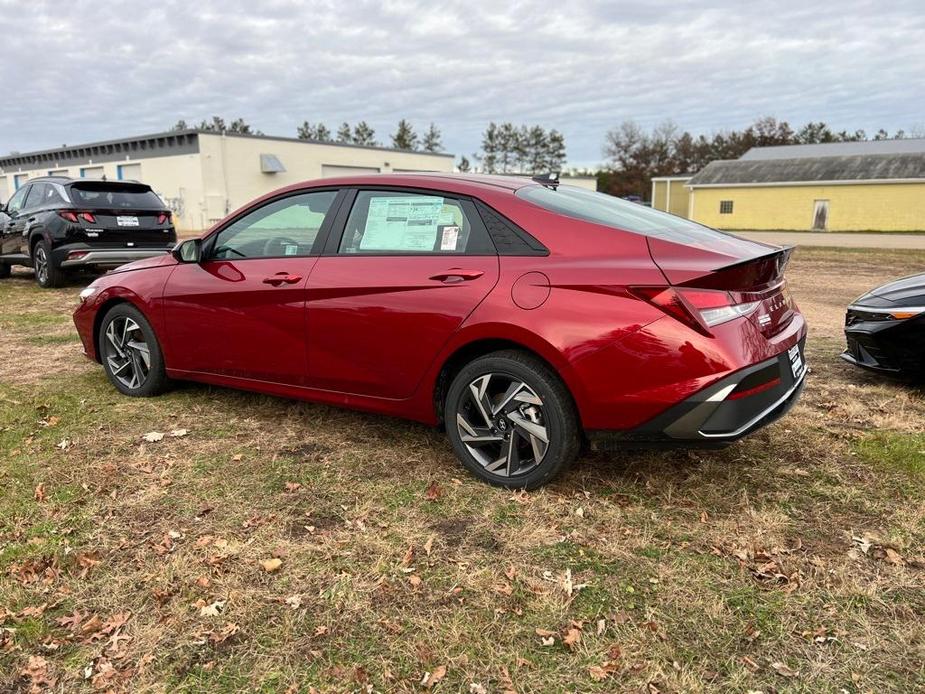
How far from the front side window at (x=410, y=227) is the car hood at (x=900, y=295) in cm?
322

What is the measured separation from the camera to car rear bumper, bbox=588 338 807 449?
2871mm

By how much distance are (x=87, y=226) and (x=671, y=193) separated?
47.6 meters

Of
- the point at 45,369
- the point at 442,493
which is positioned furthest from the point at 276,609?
the point at 45,369

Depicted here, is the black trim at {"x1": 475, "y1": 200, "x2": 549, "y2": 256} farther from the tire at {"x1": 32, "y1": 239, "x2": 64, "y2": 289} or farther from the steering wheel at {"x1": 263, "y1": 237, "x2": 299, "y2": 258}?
the tire at {"x1": 32, "y1": 239, "x2": 64, "y2": 289}

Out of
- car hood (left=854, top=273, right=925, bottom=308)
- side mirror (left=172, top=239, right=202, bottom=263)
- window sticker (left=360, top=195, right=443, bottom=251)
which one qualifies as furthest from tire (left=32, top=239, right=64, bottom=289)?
car hood (left=854, top=273, right=925, bottom=308)

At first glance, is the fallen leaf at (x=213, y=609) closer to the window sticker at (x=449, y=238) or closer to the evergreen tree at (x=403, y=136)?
the window sticker at (x=449, y=238)

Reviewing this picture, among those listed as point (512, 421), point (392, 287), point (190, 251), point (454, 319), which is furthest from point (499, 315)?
point (190, 251)

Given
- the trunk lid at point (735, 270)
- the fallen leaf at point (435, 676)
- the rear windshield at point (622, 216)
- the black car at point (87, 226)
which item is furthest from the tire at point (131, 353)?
the black car at point (87, 226)

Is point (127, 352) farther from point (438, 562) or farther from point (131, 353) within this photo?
point (438, 562)

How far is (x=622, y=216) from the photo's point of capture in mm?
3520

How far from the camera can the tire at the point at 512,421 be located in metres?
3.15

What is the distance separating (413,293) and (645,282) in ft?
3.80

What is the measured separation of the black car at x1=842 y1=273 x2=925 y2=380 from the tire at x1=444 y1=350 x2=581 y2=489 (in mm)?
2878

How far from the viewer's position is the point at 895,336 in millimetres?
4680
